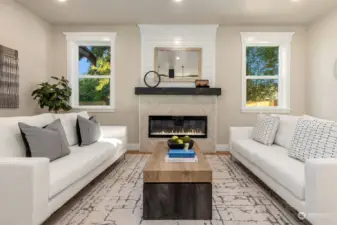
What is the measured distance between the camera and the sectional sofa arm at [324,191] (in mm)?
1842

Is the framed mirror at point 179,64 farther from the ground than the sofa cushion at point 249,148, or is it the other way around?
the framed mirror at point 179,64

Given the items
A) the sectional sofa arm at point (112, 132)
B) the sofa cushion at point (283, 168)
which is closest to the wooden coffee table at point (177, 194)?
the sofa cushion at point (283, 168)

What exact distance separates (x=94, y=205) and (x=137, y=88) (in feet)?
10.5

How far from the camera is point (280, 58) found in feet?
19.2

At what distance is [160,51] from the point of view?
5711mm

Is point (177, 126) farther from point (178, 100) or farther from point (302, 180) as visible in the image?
point (302, 180)

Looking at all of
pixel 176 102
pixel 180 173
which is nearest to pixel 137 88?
pixel 176 102

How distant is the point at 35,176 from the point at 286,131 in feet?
10.3

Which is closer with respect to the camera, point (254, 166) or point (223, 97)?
point (254, 166)

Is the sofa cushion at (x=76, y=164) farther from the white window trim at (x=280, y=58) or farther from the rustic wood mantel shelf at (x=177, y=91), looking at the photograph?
the white window trim at (x=280, y=58)

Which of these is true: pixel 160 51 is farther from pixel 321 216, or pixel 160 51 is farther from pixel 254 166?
pixel 321 216

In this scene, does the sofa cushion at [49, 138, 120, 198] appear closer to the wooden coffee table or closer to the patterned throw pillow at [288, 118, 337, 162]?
the wooden coffee table

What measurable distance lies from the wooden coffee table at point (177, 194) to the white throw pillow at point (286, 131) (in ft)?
5.85

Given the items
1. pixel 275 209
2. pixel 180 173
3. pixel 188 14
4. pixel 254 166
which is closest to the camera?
pixel 180 173
